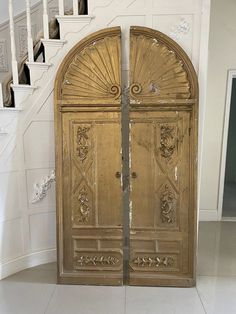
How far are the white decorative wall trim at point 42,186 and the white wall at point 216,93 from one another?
2.17m

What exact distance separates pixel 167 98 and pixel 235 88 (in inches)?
164

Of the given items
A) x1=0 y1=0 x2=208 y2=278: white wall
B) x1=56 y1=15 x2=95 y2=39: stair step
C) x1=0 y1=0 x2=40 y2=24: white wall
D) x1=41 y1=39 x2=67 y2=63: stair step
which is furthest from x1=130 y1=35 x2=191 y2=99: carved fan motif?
x1=0 y1=0 x2=40 y2=24: white wall

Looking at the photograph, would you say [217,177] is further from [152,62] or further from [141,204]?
[152,62]

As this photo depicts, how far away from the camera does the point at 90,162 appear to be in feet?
8.54

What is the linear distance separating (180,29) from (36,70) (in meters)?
1.26

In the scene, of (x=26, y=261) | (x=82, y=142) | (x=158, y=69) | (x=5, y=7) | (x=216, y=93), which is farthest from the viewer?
(x=216, y=93)

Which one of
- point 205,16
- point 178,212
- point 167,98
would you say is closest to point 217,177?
point 178,212

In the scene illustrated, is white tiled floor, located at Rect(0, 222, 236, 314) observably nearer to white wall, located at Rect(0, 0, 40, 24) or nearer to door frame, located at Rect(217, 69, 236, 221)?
door frame, located at Rect(217, 69, 236, 221)

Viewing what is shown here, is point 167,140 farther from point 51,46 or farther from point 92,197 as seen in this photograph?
point 51,46

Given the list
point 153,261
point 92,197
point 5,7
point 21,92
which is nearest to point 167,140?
point 92,197

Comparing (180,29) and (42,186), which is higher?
(180,29)

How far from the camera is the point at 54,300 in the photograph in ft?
7.99

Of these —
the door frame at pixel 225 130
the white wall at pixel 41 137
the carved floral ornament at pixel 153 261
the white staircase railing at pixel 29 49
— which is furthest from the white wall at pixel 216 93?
the white staircase railing at pixel 29 49

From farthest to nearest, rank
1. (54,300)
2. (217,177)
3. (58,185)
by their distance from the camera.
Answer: (217,177) < (58,185) < (54,300)
